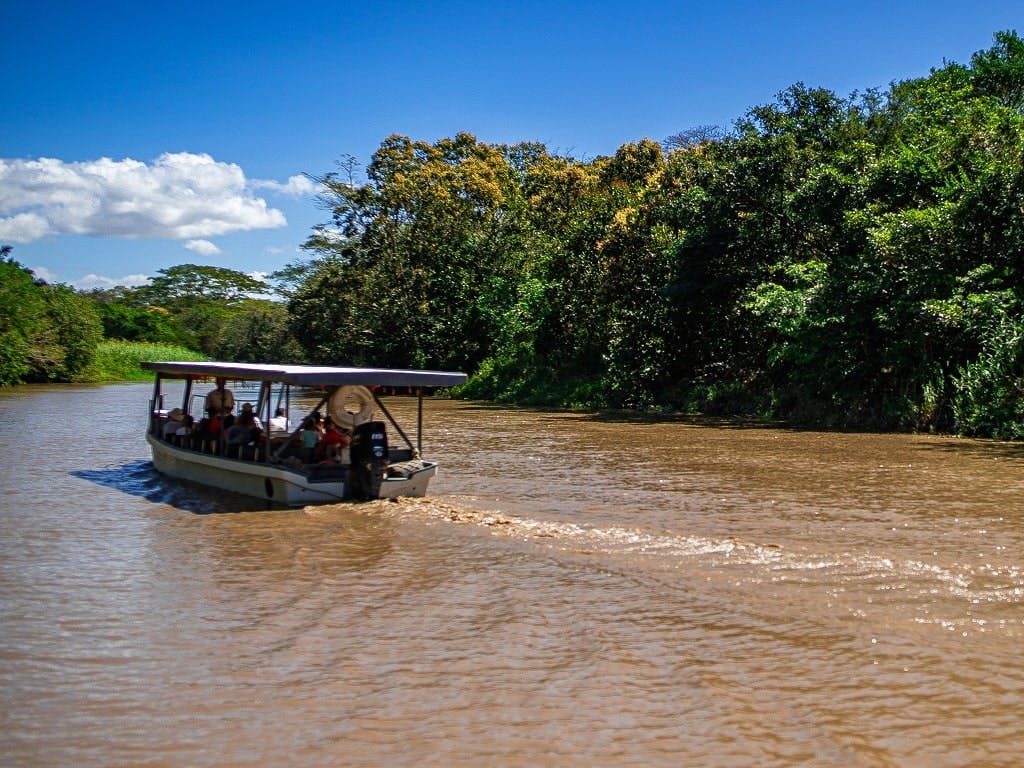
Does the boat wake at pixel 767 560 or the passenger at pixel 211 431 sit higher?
the passenger at pixel 211 431

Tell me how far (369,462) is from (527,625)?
17.1 feet

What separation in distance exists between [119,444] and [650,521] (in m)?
13.7

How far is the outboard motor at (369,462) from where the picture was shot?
1242 centimetres

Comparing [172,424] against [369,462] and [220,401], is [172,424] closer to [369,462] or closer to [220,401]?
[220,401]

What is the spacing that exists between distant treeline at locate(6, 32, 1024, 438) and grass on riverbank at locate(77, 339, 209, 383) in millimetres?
15549

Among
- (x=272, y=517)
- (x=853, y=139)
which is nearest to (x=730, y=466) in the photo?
(x=272, y=517)

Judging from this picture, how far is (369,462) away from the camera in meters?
12.5

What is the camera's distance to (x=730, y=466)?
1619cm

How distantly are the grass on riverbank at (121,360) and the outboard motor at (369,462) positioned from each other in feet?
140

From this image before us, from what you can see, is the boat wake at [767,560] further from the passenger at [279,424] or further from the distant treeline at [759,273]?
the distant treeline at [759,273]

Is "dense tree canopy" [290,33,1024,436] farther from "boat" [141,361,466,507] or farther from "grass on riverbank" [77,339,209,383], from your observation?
"grass on riverbank" [77,339,209,383]

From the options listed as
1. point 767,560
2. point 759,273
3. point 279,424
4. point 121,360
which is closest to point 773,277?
point 759,273

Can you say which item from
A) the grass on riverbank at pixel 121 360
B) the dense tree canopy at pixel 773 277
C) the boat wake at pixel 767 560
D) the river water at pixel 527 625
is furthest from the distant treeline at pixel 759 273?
the grass on riverbank at pixel 121 360

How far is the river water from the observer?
5570 millimetres
